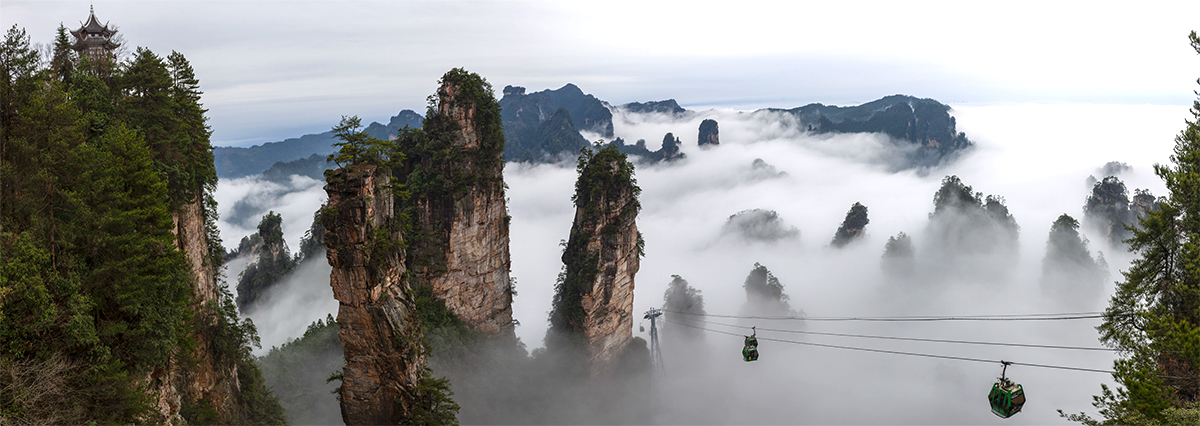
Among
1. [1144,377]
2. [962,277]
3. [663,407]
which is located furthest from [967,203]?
[1144,377]

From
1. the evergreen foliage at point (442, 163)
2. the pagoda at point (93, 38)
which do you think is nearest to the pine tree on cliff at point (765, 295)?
the evergreen foliage at point (442, 163)

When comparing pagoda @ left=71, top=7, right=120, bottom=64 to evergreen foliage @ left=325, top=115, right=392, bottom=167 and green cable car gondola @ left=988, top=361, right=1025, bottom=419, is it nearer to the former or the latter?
evergreen foliage @ left=325, top=115, right=392, bottom=167

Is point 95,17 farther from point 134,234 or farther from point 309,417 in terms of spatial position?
point 309,417

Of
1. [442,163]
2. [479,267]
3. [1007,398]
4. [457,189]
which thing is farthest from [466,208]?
[1007,398]

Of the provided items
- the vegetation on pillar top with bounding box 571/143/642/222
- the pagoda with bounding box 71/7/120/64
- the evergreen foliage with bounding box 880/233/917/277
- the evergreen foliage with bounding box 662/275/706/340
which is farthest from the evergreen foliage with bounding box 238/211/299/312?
the evergreen foliage with bounding box 880/233/917/277

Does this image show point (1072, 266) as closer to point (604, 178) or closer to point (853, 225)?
point (853, 225)

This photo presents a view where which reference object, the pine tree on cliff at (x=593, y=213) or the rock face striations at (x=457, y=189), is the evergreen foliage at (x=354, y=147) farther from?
the pine tree on cliff at (x=593, y=213)
